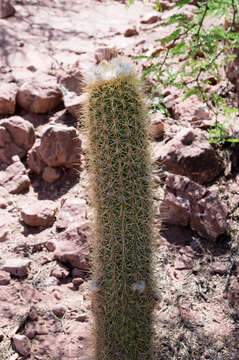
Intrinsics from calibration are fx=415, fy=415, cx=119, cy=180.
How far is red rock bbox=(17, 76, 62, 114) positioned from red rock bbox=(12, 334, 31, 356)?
7.95 ft

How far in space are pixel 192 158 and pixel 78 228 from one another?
1088 millimetres

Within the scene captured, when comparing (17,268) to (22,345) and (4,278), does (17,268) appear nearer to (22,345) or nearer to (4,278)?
(4,278)

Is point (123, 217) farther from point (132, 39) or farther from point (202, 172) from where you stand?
point (132, 39)

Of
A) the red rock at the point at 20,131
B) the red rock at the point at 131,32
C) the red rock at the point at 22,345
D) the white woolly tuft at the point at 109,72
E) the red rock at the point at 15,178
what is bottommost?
the red rock at the point at 22,345

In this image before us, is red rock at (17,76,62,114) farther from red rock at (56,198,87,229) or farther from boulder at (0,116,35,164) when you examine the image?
red rock at (56,198,87,229)

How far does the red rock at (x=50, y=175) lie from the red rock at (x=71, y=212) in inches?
14.3

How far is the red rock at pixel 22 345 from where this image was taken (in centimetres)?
233

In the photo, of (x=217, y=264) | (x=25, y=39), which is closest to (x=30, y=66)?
(x=25, y=39)

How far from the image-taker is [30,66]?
4.91 m

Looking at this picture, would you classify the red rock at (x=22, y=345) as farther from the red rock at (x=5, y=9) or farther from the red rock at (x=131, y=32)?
the red rock at (x=5, y=9)


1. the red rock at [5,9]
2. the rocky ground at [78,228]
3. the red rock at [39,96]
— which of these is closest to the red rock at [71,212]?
the rocky ground at [78,228]

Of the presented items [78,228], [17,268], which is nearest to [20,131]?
[78,228]

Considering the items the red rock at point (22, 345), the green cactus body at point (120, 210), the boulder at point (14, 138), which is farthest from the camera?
the boulder at point (14, 138)

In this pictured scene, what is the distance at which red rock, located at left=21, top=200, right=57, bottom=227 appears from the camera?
123 inches
